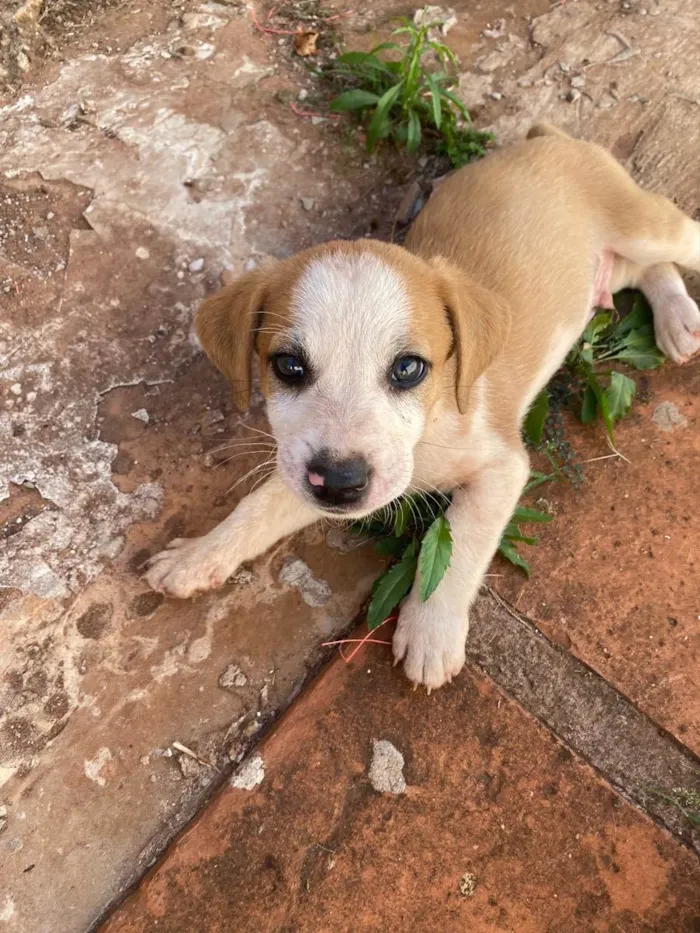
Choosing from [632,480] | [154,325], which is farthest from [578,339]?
[154,325]

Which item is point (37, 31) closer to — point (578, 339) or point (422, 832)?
point (578, 339)

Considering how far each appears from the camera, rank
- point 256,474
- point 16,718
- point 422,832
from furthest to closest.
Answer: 1. point 256,474
2. point 16,718
3. point 422,832

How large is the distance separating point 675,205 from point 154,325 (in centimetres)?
250

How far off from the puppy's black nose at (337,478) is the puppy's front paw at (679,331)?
1.69 m

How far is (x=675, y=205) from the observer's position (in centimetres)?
335

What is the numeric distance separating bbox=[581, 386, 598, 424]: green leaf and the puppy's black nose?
4.16ft

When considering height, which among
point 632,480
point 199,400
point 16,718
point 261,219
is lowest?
point 16,718

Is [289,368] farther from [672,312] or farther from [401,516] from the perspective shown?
[672,312]

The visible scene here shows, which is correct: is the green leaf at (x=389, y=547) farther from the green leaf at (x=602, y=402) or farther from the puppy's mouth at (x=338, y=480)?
the green leaf at (x=602, y=402)

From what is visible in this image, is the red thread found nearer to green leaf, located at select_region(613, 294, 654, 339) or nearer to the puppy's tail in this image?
green leaf, located at select_region(613, 294, 654, 339)

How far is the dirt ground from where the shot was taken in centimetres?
210

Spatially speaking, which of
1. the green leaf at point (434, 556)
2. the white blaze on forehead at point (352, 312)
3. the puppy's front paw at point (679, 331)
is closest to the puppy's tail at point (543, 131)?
the puppy's front paw at point (679, 331)

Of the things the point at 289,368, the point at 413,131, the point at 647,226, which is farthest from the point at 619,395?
the point at 413,131

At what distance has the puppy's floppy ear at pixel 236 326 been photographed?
226 centimetres
